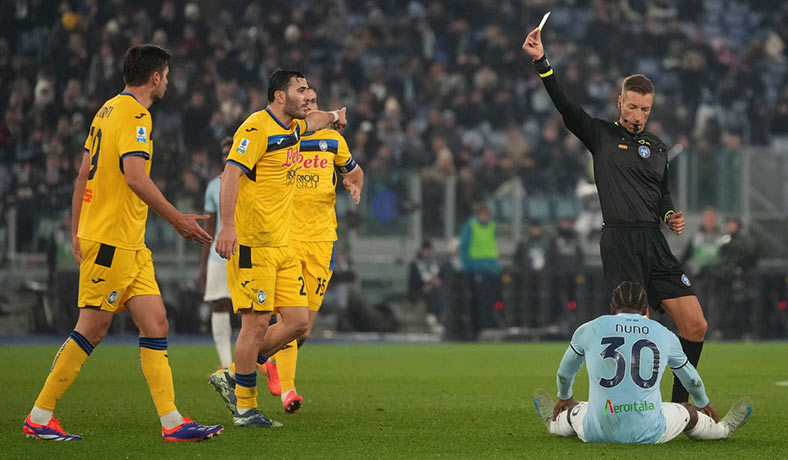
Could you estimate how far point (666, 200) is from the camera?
315 inches

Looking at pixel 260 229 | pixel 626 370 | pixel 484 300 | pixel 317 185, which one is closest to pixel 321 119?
pixel 317 185

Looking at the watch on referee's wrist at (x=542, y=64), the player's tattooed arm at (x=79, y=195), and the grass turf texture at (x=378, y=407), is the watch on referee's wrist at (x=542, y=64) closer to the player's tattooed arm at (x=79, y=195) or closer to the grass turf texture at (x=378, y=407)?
the grass turf texture at (x=378, y=407)

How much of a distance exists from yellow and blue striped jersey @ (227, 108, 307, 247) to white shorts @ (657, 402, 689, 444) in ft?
8.97

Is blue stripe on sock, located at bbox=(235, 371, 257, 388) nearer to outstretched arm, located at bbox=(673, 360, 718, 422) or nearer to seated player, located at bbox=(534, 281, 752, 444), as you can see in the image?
seated player, located at bbox=(534, 281, 752, 444)

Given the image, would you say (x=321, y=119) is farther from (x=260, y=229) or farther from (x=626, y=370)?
(x=626, y=370)

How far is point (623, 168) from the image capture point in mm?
7797

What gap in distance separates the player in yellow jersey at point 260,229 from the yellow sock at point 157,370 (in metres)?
0.97

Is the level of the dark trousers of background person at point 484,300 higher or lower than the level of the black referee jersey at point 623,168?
lower

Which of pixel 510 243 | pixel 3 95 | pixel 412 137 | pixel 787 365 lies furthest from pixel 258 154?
pixel 3 95

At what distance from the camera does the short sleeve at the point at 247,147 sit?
25.2ft

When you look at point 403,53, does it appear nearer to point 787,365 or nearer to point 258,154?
point 787,365

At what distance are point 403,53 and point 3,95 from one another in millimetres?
7905

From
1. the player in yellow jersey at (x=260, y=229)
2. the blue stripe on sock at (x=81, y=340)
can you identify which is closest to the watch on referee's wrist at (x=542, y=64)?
the player in yellow jersey at (x=260, y=229)

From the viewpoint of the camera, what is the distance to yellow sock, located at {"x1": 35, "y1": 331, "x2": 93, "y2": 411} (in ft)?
22.8
